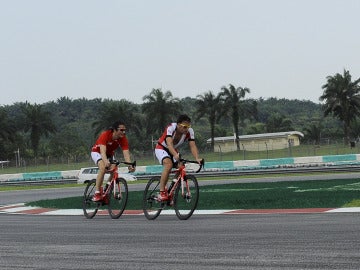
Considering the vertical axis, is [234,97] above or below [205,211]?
above

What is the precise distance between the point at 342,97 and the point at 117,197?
86805 millimetres

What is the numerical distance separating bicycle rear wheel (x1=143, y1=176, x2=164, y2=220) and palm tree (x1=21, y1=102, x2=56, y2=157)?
91.0 metres

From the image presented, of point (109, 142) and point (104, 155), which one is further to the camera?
point (109, 142)

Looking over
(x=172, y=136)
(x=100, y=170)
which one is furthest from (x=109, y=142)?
(x=172, y=136)

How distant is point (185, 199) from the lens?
10.7 metres

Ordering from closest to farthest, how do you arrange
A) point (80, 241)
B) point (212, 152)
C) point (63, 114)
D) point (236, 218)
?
1. point (80, 241)
2. point (236, 218)
3. point (212, 152)
4. point (63, 114)

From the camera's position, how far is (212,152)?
71.8m

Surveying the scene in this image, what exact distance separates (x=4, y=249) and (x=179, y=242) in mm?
1836

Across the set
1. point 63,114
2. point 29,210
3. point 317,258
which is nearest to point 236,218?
point 317,258

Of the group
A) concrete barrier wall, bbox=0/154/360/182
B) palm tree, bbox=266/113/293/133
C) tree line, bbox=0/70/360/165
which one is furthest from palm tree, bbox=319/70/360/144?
concrete barrier wall, bbox=0/154/360/182

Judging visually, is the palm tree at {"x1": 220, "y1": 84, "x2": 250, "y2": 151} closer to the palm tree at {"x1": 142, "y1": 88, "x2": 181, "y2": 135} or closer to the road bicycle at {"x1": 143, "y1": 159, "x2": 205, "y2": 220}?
the palm tree at {"x1": 142, "y1": 88, "x2": 181, "y2": 135}

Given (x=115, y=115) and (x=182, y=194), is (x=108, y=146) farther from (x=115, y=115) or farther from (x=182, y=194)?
(x=115, y=115)

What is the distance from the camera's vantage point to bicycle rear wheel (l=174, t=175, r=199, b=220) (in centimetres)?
1055

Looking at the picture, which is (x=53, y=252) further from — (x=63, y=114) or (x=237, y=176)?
(x=63, y=114)
